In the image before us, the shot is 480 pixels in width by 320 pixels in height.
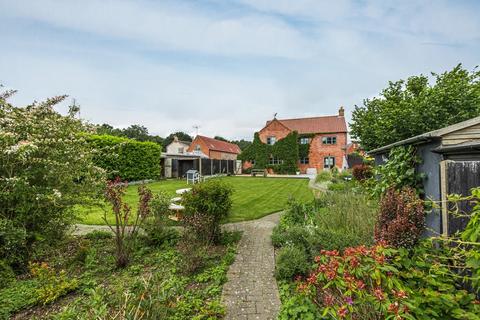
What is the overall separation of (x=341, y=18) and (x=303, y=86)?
5688 millimetres

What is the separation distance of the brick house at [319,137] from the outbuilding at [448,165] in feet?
89.5

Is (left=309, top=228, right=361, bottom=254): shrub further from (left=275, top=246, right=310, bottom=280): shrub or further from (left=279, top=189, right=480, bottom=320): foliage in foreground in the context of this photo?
(left=279, top=189, right=480, bottom=320): foliage in foreground

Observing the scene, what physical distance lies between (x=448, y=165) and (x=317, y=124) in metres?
31.1

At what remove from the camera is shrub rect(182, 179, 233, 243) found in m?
4.92

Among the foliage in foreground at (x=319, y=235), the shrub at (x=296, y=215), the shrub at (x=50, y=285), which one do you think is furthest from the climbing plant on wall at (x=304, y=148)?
the shrub at (x=50, y=285)

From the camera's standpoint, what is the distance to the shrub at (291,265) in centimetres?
369

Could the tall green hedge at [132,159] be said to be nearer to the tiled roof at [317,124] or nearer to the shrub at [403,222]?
the shrub at [403,222]

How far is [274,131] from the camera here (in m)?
32.6

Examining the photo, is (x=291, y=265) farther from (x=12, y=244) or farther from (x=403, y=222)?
(x=12, y=244)

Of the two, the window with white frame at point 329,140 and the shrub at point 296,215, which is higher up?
the window with white frame at point 329,140

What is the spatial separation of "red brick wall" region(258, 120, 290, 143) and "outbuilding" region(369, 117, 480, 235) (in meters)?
27.1

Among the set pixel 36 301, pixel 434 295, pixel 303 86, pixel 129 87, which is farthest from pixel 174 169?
pixel 434 295

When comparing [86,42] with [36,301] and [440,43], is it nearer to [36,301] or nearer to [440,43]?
[36,301]

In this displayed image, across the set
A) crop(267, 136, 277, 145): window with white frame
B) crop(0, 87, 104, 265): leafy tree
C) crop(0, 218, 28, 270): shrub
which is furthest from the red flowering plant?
crop(267, 136, 277, 145): window with white frame
